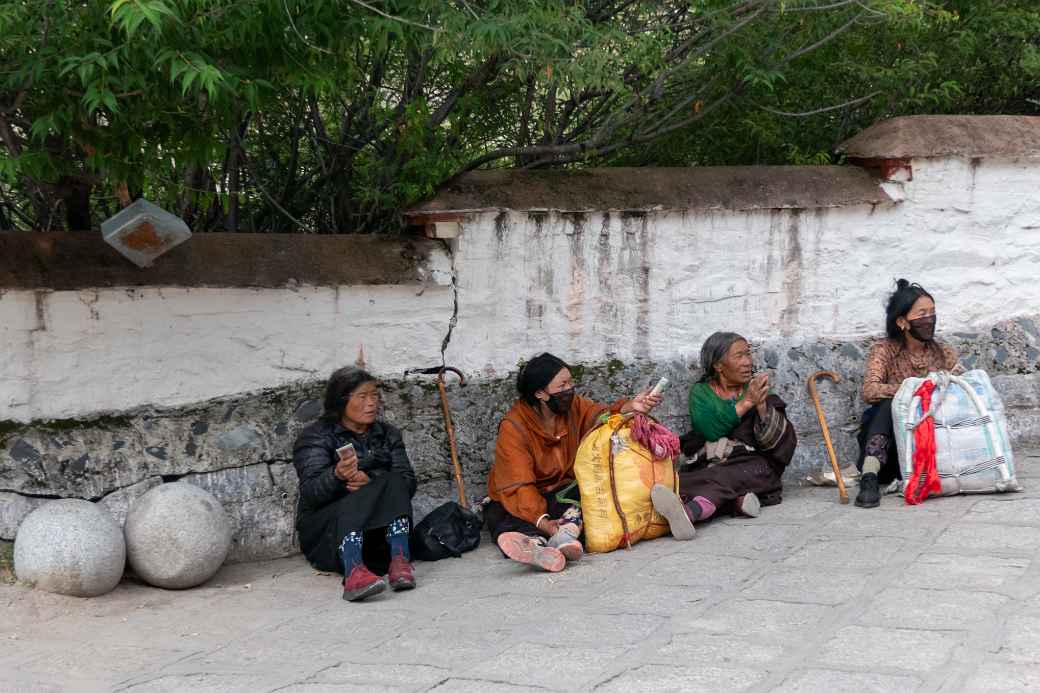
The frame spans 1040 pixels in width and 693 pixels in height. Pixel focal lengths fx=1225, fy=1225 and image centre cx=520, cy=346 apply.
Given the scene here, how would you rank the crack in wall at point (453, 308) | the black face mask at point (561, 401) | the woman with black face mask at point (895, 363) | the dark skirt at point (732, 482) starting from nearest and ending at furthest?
the black face mask at point (561, 401) < the dark skirt at point (732, 482) < the crack in wall at point (453, 308) < the woman with black face mask at point (895, 363)

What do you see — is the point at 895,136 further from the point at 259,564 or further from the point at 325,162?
the point at 259,564

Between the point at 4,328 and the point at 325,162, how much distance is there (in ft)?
6.64

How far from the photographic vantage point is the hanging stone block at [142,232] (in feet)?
17.4

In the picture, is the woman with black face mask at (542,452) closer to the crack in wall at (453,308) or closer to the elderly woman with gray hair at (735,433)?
the crack in wall at (453,308)

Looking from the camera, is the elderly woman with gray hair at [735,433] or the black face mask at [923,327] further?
the black face mask at [923,327]

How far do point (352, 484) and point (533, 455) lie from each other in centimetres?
94

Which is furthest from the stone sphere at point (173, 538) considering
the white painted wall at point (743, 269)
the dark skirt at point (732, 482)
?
the dark skirt at point (732, 482)

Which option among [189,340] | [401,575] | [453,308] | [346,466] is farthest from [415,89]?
[401,575]

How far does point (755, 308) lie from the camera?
691cm

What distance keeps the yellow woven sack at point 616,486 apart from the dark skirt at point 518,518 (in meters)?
0.13

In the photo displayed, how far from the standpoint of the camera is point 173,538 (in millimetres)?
5148

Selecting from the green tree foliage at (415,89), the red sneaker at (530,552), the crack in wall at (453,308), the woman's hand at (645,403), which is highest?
the green tree foliage at (415,89)

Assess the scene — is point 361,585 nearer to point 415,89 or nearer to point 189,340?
point 189,340

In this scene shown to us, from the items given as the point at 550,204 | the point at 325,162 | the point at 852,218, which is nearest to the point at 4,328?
the point at 325,162
